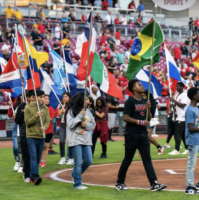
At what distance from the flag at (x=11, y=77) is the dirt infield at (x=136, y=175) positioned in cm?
270

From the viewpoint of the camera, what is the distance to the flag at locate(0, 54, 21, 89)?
509 inches

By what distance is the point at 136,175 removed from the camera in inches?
427

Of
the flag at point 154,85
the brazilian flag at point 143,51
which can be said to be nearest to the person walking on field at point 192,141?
the brazilian flag at point 143,51

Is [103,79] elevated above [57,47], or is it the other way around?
[57,47]

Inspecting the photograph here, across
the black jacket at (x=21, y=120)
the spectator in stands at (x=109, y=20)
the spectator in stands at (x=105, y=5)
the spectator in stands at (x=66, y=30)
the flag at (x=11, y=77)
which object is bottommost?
the black jacket at (x=21, y=120)

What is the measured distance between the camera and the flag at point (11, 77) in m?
12.9

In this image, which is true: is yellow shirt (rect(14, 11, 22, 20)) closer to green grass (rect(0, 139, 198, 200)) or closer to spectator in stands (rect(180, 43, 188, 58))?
spectator in stands (rect(180, 43, 188, 58))

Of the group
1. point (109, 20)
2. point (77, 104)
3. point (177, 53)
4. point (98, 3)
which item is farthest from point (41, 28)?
point (77, 104)

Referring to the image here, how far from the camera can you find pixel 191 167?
27.5 feet

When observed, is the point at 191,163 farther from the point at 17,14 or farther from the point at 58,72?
the point at 17,14

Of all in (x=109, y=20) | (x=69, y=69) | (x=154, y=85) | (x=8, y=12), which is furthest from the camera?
(x=109, y=20)

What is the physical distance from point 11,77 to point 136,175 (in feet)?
14.7

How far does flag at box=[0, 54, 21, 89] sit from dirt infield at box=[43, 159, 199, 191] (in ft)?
8.87

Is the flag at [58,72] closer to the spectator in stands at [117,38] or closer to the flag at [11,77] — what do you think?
the flag at [11,77]
